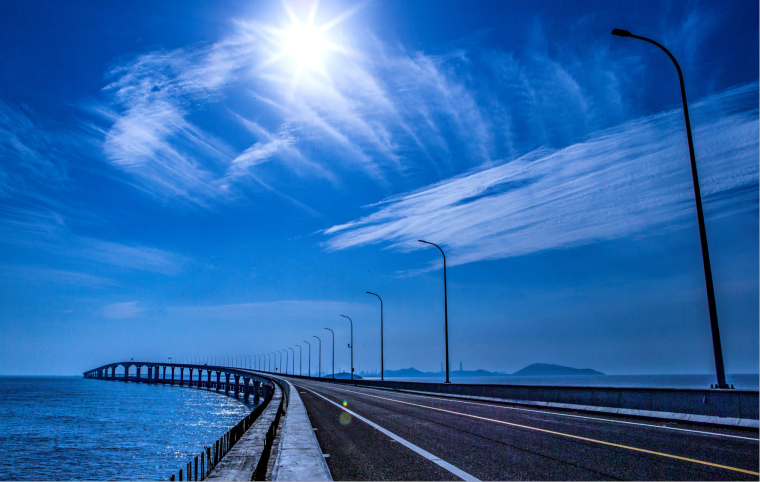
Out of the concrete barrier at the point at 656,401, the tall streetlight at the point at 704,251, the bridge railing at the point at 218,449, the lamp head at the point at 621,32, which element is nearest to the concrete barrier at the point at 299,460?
the bridge railing at the point at 218,449

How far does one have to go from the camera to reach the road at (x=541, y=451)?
656 centimetres

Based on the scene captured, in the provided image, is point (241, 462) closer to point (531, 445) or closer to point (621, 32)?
point (531, 445)

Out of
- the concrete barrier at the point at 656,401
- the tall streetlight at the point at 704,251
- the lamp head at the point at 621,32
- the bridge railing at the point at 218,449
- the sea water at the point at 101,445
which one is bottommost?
the sea water at the point at 101,445

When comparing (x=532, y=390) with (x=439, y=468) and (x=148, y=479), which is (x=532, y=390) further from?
(x=148, y=479)

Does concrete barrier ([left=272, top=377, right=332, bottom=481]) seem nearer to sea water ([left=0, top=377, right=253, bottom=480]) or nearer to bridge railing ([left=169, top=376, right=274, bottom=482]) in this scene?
bridge railing ([left=169, top=376, right=274, bottom=482])

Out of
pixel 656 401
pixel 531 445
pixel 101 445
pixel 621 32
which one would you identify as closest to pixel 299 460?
pixel 531 445

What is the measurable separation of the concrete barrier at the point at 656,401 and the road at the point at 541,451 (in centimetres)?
75

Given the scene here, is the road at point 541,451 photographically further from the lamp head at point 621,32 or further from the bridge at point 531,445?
the lamp head at point 621,32

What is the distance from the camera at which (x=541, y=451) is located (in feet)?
27.2

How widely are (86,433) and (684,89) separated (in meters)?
61.5

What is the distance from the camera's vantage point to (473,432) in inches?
437

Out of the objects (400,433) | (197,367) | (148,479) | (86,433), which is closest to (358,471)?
(400,433)

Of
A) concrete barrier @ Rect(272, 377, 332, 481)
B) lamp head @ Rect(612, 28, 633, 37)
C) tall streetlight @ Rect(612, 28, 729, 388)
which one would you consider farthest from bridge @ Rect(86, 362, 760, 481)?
lamp head @ Rect(612, 28, 633, 37)

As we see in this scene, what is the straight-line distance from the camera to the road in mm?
6559
